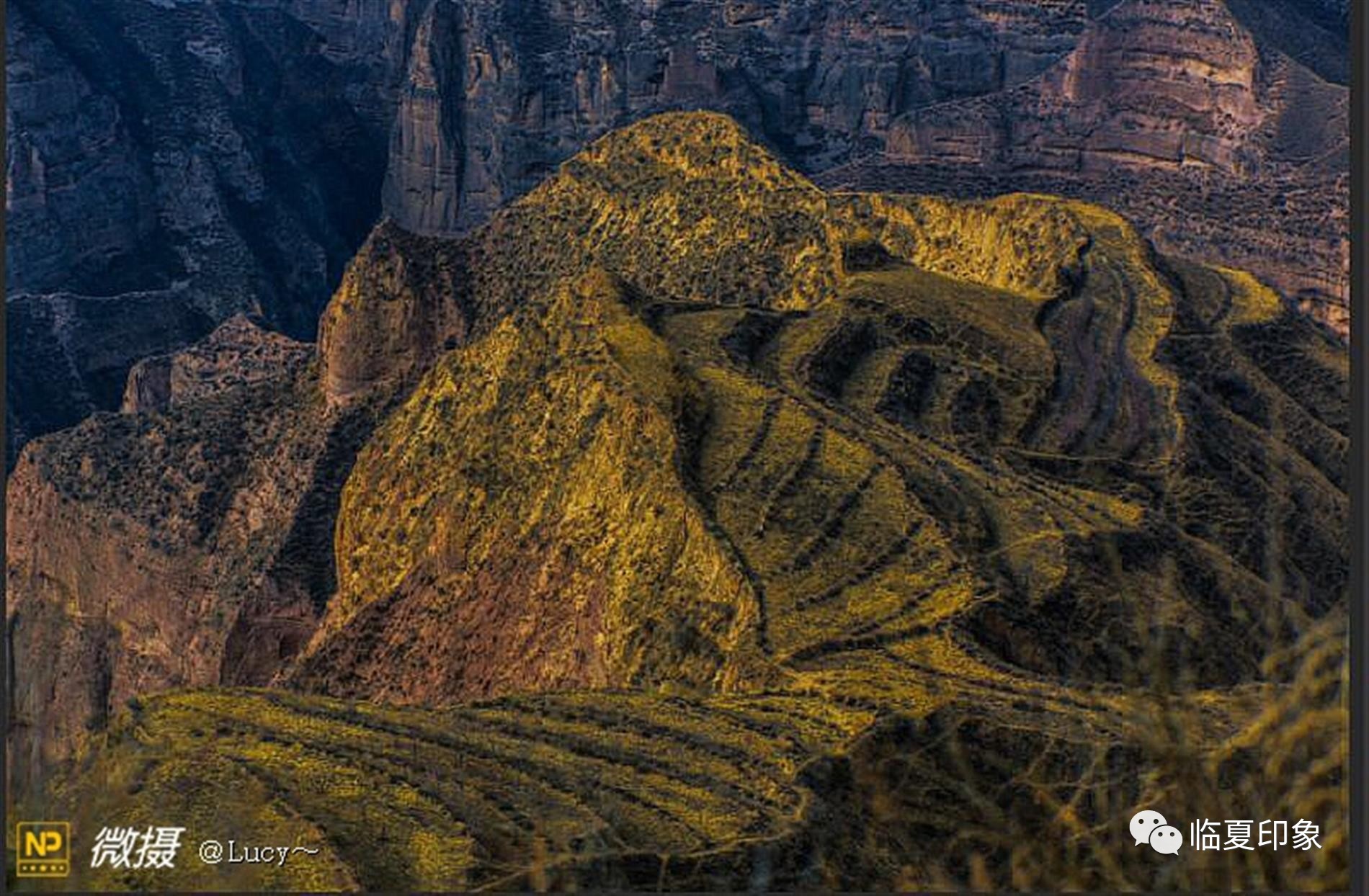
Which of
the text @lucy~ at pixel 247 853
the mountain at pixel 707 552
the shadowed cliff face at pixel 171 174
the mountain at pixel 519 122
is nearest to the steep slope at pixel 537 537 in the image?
the mountain at pixel 707 552

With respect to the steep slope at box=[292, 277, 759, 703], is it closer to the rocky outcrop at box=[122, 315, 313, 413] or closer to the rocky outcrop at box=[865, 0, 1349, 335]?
the rocky outcrop at box=[122, 315, 313, 413]

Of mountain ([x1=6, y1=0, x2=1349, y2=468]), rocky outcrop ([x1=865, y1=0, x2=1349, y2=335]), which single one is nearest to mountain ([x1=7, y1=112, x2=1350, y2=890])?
rocky outcrop ([x1=865, y1=0, x2=1349, y2=335])

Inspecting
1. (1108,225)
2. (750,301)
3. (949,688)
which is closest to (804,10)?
(1108,225)

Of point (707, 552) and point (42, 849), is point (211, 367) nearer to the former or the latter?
point (707, 552)

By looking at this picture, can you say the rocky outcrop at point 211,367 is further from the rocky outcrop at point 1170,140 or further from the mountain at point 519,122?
the rocky outcrop at point 1170,140

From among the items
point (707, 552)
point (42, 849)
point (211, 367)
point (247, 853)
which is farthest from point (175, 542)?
point (42, 849)

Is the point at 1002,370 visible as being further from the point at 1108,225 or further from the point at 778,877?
the point at 778,877
